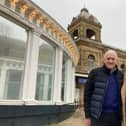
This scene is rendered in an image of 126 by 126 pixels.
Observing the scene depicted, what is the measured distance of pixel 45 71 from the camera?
303 inches

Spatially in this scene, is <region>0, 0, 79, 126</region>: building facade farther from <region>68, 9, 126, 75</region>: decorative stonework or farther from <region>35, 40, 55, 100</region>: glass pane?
<region>68, 9, 126, 75</region>: decorative stonework

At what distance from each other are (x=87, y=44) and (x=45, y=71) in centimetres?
1972

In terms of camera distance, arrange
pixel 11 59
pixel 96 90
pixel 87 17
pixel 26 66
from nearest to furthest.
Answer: pixel 96 90 < pixel 11 59 < pixel 26 66 < pixel 87 17

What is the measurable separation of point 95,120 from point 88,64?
79.7 feet

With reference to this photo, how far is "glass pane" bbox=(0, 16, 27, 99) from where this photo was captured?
19.8ft

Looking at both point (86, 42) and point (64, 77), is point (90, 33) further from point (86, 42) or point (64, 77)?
point (64, 77)

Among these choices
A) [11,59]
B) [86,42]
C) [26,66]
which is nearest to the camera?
[11,59]

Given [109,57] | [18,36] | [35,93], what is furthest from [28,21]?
[109,57]

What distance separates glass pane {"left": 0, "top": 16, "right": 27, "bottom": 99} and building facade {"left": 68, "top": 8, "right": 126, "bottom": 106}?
17.5m

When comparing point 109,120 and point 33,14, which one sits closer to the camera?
point 109,120

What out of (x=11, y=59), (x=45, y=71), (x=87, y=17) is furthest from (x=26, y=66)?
(x=87, y=17)

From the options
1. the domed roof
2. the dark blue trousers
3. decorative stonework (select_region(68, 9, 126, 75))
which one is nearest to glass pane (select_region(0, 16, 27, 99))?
the dark blue trousers

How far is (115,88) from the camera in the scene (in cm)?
301

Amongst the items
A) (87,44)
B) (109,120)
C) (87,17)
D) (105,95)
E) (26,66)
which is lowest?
(109,120)
